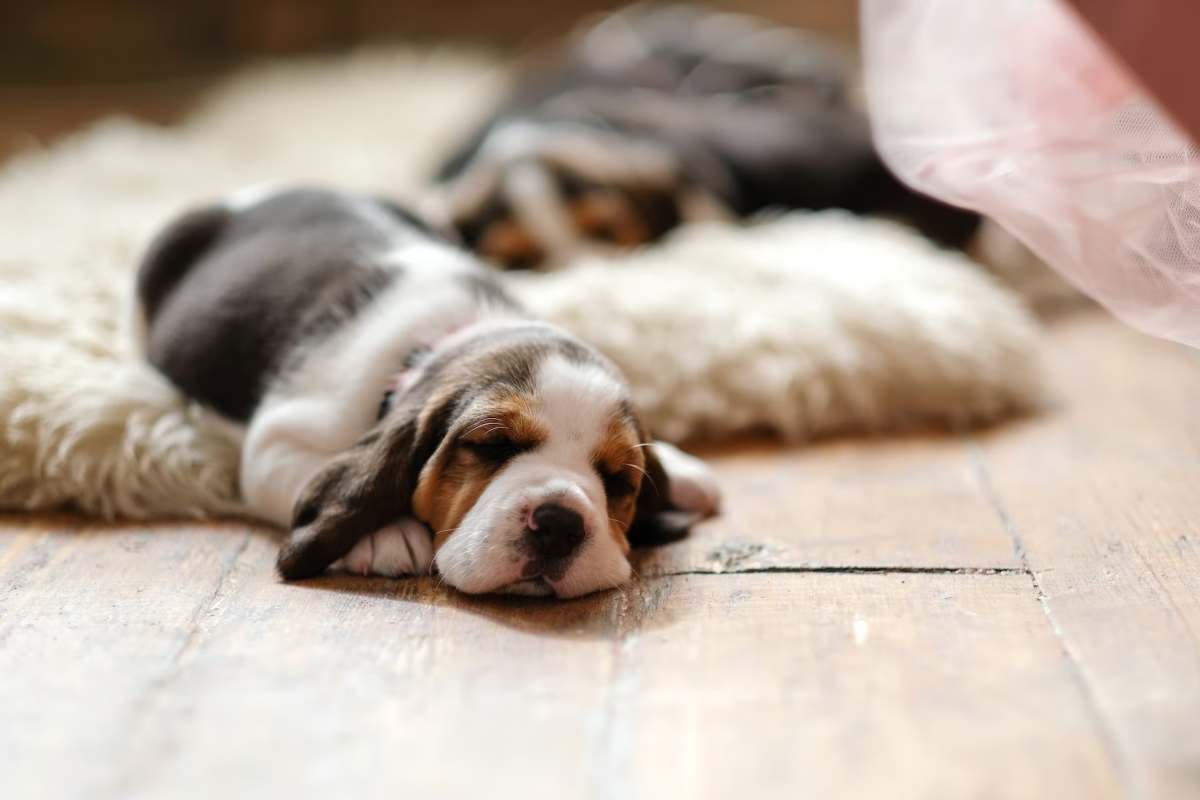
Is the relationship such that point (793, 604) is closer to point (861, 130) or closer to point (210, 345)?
point (210, 345)

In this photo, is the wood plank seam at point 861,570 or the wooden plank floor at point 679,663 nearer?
the wooden plank floor at point 679,663

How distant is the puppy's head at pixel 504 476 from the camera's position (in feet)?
8.32

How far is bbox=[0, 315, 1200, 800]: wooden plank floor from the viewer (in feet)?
6.43

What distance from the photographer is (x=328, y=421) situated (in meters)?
2.97

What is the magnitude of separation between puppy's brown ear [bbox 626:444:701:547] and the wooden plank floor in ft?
0.20

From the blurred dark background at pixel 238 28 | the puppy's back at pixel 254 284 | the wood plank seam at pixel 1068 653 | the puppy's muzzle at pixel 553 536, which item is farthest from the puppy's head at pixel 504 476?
the blurred dark background at pixel 238 28

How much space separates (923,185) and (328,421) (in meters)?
1.45

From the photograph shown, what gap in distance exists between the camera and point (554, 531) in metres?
2.51

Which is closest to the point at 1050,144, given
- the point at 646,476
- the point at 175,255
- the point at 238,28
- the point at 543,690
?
the point at 646,476

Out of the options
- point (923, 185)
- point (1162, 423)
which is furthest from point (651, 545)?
point (1162, 423)

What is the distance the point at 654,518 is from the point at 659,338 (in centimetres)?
90

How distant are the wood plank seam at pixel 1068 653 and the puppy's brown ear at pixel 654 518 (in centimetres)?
72

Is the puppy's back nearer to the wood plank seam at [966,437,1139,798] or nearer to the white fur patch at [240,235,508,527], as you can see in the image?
the white fur patch at [240,235,508,527]

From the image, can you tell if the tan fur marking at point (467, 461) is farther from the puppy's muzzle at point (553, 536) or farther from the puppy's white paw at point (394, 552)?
the puppy's muzzle at point (553, 536)
